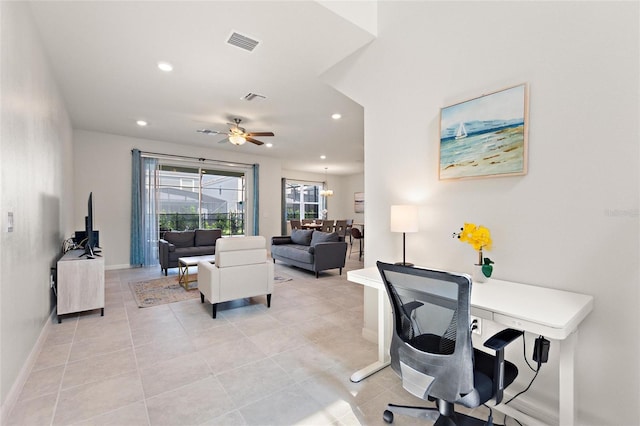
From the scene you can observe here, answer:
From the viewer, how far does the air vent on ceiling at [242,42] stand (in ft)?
8.87

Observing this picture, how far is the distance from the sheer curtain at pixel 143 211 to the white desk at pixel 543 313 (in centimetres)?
670

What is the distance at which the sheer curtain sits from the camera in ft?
20.5

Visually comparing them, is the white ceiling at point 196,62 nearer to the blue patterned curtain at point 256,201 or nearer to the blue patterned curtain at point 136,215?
the blue patterned curtain at point 136,215

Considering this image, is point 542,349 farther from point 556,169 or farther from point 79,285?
point 79,285

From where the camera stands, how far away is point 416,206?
2500 millimetres

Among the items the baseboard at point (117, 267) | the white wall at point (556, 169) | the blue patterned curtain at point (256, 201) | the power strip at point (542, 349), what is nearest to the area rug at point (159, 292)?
the baseboard at point (117, 267)

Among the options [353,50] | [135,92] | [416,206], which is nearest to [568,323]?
[416,206]

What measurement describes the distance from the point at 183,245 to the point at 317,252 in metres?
3.00

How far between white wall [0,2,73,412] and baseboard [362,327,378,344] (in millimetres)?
2626

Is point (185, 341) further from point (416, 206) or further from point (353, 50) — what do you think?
point (353, 50)

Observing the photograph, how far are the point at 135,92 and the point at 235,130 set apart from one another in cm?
146

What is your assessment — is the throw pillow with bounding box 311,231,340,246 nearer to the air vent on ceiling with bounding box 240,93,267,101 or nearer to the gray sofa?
the gray sofa

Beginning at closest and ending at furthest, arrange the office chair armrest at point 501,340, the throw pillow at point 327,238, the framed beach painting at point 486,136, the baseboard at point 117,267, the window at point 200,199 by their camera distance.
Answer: the office chair armrest at point 501,340 < the framed beach painting at point 486,136 < the throw pillow at point 327,238 < the baseboard at point 117,267 < the window at point 200,199

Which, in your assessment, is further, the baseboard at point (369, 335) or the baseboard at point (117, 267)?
the baseboard at point (117, 267)
